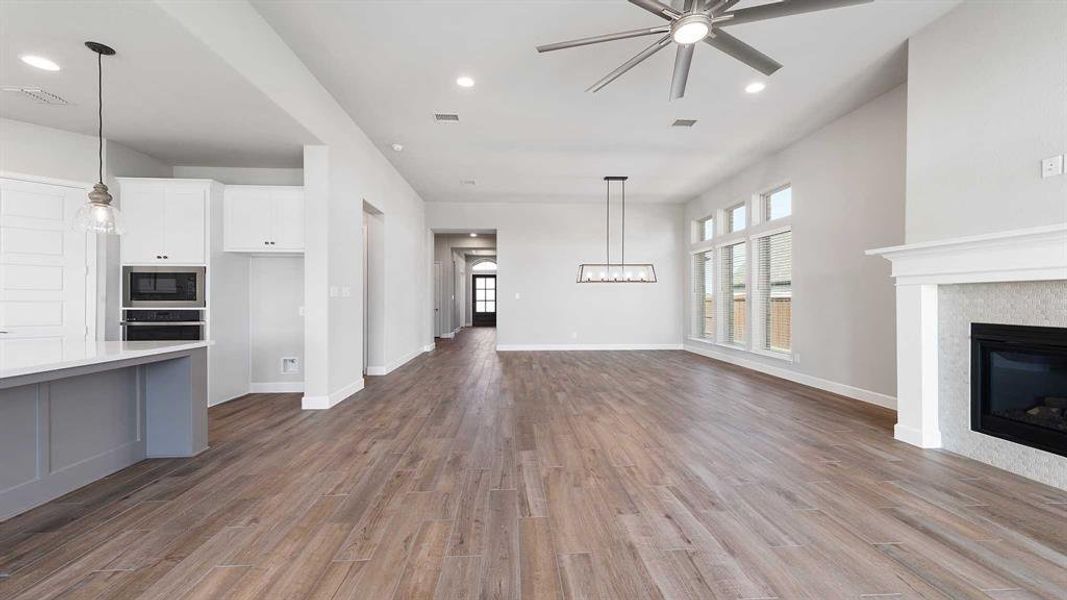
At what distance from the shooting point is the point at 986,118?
8.95 feet

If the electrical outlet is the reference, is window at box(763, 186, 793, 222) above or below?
above

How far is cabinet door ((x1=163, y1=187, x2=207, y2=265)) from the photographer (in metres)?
4.08

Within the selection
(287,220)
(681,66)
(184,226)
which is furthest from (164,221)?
(681,66)

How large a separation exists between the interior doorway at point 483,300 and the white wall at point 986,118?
15927mm

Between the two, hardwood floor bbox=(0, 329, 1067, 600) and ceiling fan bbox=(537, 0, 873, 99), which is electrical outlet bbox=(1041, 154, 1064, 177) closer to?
ceiling fan bbox=(537, 0, 873, 99)

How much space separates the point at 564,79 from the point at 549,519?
351 cm

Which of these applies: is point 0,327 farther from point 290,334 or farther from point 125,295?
point 290,334

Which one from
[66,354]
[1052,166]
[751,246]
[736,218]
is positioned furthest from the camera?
[736,218]

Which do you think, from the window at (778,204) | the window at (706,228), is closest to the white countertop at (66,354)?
the window at (778,204)

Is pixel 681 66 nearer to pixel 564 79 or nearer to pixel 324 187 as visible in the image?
pixel 564 79

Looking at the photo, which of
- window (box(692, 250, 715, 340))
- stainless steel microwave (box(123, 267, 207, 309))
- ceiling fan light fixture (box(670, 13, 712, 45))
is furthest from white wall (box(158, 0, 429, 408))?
window (box(692, 250, 715, 340))

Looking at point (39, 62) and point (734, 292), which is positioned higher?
point (39, 62)

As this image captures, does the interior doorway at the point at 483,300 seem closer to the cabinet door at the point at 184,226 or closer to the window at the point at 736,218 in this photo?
the window at the point at 736,218

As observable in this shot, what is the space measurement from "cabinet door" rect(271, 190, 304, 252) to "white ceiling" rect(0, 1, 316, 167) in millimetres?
403
